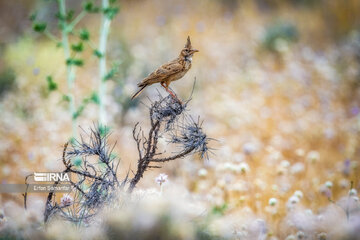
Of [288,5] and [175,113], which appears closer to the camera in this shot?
[175,113]

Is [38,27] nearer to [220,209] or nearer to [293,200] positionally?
[220,209]

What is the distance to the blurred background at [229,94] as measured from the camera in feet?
12.9

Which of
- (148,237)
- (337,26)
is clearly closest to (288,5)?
(337,26)

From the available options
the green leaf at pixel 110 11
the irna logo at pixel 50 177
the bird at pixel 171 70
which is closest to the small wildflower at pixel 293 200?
the bird at pixel 171 70

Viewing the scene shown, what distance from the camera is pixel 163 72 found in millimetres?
2271

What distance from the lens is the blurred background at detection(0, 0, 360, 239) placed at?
3.93 m

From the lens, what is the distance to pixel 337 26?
8.13m

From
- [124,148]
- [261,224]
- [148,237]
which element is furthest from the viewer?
[124,148]

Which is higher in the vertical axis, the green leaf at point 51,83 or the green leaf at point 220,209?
the green leaf at point 51,83

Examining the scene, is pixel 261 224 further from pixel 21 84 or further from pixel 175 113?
pixel 21 84

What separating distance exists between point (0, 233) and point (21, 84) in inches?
150

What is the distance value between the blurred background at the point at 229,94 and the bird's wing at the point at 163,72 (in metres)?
1.34

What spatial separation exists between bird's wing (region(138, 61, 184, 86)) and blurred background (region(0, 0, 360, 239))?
1339mm

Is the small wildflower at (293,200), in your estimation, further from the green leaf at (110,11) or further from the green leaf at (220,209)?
the green leaf at (110,11)
